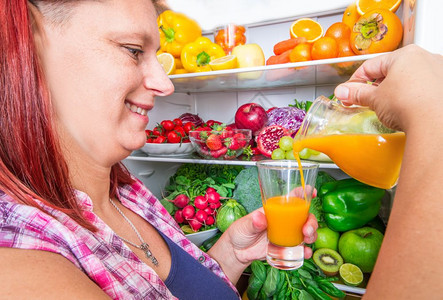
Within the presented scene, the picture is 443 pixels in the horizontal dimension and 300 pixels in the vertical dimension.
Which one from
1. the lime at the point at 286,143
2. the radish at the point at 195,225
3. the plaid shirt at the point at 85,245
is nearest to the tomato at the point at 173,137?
the radish at the point at 195,225

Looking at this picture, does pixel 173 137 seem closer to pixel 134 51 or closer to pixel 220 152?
pixel 220 152

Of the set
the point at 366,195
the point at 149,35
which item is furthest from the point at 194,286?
the point at 366,195

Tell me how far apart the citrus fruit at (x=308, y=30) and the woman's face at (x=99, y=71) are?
973 mm

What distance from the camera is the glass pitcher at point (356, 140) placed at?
0.53 m

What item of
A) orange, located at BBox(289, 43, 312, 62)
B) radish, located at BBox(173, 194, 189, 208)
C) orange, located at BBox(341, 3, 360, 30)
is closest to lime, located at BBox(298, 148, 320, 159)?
orange, located at BBox(289, 43, 312, 62)

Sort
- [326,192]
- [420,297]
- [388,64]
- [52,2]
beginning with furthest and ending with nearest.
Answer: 1. [326,192]
2. [52,2]
3. [388,64]
4. [420,297]

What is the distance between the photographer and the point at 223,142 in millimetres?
1428

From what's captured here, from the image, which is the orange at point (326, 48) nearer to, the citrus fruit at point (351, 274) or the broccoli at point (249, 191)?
the broccoli at point (249, 191)

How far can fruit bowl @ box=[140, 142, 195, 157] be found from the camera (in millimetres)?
1536

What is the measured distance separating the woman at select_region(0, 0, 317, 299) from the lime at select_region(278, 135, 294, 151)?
2.52 feet

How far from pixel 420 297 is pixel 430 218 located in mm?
75

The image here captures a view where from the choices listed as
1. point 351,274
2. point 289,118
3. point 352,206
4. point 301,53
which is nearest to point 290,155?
point 289,118

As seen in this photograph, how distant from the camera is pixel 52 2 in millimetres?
518

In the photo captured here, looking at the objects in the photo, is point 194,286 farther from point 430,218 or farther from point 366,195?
point 366,195
